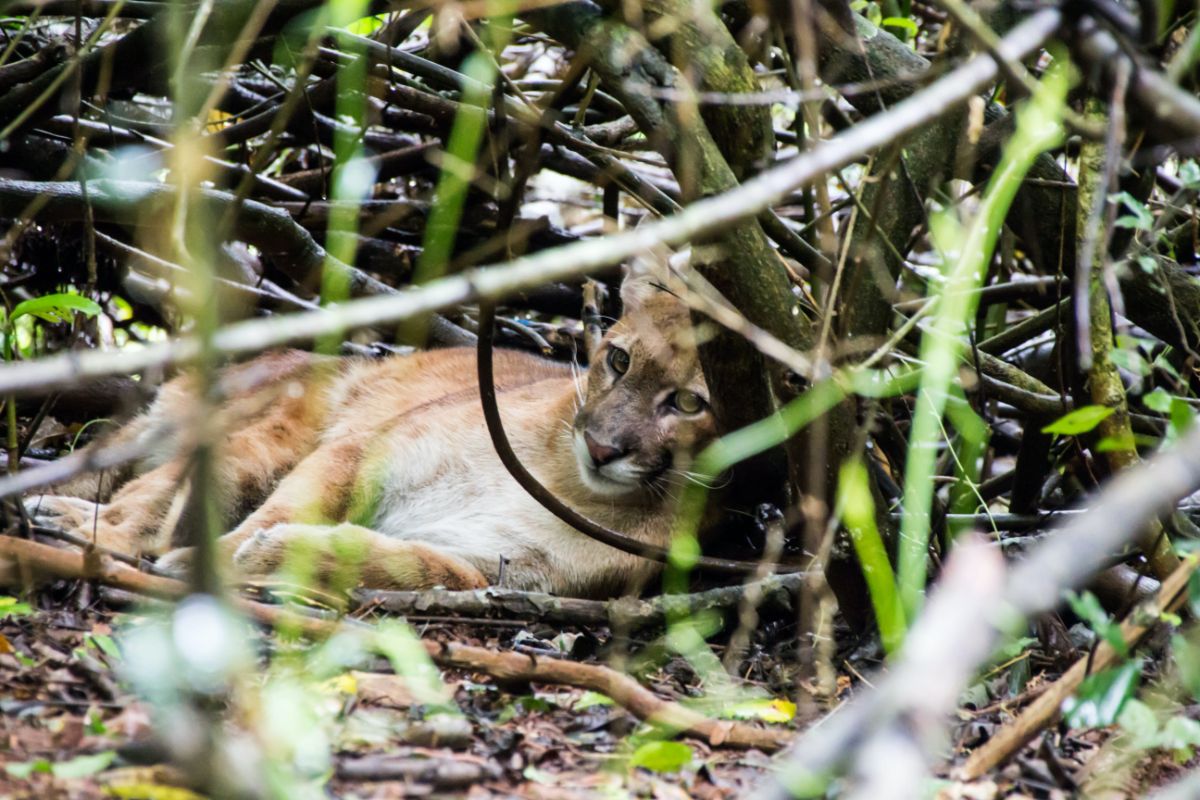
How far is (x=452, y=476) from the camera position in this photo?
3.77m

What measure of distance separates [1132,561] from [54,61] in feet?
10.5

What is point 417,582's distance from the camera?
3164 mm

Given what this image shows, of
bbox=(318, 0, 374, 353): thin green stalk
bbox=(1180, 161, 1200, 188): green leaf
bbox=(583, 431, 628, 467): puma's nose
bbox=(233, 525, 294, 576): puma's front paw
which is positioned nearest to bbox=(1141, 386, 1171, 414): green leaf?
bbox=(1180, 161, 1200, 188): green leaf

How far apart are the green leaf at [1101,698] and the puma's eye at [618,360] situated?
197 cm

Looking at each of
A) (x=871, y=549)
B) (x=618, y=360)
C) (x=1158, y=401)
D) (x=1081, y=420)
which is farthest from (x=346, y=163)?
(x=1158, y=401)

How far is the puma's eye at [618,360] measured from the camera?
3.53 m

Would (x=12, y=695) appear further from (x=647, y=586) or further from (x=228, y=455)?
(x=228, y=455)

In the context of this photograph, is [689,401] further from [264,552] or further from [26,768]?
[26,768]

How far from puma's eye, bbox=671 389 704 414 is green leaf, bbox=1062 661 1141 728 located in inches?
67.5

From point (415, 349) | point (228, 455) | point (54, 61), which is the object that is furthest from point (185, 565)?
point (415, 349)

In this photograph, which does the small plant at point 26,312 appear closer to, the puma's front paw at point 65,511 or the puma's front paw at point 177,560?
the puma's front paw at point 177,560

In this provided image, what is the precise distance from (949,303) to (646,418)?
5.37 feet

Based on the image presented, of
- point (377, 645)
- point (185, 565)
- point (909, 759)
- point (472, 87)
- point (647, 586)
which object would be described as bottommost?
point (647, 586)

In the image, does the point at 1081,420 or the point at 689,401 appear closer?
the point at 1081,420
